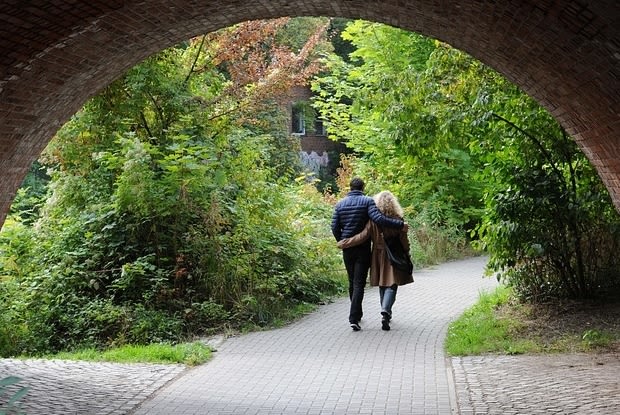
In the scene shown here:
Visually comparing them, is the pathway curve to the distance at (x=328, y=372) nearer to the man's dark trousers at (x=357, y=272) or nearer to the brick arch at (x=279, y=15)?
the man's dark trousers at (x=357, y=272)

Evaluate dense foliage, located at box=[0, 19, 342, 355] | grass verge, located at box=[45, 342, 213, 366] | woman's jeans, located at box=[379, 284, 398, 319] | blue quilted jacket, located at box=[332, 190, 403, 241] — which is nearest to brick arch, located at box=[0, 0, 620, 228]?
grass verge, located at box=[45, 342, 213, 366]

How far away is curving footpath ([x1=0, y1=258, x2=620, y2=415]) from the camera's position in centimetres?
757

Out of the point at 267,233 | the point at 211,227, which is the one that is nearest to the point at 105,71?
the point at 211,227

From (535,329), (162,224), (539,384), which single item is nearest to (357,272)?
(535,329)

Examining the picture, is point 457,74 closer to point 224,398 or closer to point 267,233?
point 267,233

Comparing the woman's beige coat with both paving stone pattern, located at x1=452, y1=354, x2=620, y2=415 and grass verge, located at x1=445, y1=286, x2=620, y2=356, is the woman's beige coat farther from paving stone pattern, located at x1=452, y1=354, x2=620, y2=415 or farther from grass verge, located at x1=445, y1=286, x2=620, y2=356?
paving stone pattern, located at x1=452, y1=354, x2=620, y2=415

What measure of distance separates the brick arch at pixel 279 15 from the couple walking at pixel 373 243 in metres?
3.80

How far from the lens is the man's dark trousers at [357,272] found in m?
12.1

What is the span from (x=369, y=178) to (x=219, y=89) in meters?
11.2

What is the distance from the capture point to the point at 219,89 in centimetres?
1559

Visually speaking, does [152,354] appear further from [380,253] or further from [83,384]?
[380,253]

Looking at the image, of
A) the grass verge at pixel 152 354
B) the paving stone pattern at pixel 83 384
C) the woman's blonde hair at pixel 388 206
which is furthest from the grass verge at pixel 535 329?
the paving stone pattern at pixel 83 384

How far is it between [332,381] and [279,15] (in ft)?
12.7

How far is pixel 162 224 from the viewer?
1322 centimetres
